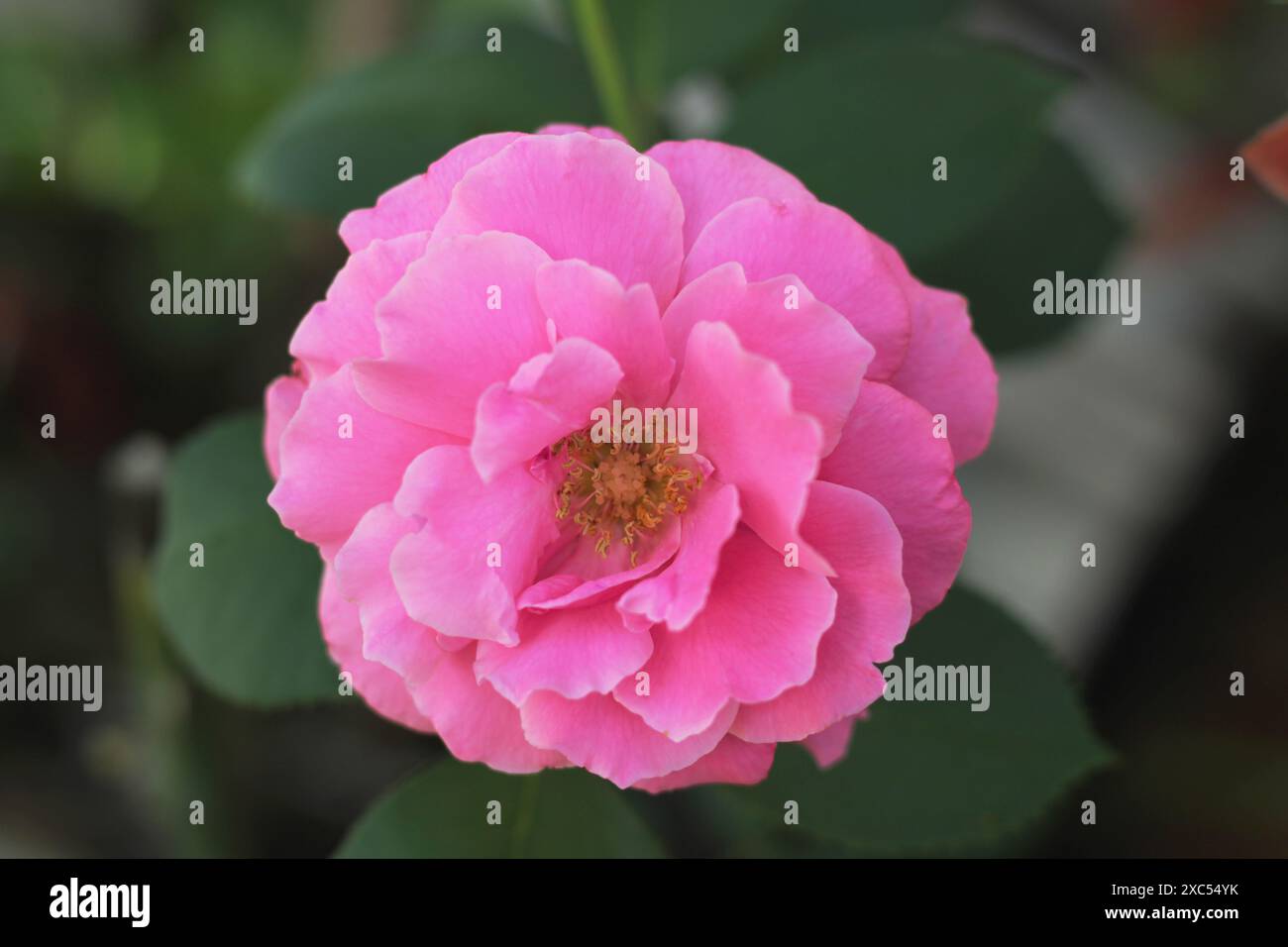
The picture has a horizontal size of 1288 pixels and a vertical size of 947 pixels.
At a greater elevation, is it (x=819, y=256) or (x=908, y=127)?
(x=908, y=127)

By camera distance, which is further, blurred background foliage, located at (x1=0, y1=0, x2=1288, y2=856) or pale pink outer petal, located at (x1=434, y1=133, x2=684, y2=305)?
blurred background foliage, located at (x1=0, y1=0, x2=1288, y2=856)

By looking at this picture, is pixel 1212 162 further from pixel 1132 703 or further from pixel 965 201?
pixel 965 201

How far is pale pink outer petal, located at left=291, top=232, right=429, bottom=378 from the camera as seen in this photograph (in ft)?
1.87

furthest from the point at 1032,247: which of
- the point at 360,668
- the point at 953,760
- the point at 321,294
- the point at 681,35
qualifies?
the point at 321,294

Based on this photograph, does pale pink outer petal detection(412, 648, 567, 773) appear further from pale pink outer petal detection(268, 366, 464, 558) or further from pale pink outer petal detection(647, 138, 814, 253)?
pale pink outer petal detection(647, 138, 814, 253)

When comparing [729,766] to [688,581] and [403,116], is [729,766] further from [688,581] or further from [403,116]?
[403,116]

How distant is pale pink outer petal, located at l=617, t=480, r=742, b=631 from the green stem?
0.37 metres

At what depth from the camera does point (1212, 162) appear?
1.67 metres

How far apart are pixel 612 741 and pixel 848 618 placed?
130mm

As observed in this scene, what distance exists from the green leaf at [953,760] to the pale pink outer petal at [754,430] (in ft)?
0.80

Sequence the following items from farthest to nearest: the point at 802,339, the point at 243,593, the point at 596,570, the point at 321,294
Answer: the point at 321,294
the point at 243,593
the point at 596,570
the point at 802,339

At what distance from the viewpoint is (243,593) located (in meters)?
0.80

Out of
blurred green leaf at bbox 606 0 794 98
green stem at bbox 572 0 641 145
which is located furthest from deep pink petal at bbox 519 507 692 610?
blurred green leaf at bbox 606 0 794 98

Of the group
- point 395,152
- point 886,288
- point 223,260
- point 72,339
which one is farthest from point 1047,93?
point 72,339
